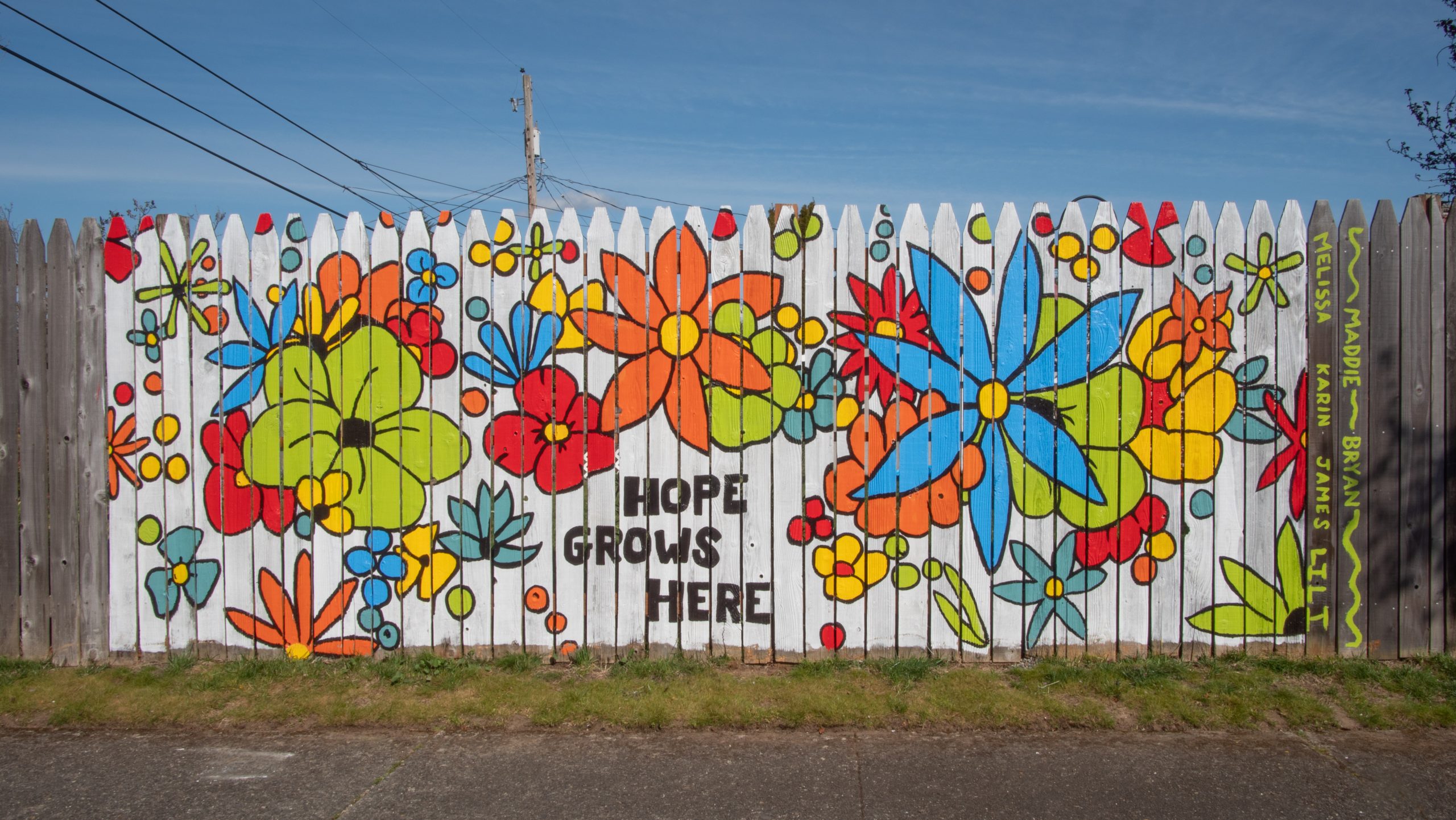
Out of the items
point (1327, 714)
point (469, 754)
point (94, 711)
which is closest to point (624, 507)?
point (469, 754)

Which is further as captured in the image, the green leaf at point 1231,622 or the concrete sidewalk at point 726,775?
the green leaf at point 1231,622

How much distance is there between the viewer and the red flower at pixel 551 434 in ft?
14.6

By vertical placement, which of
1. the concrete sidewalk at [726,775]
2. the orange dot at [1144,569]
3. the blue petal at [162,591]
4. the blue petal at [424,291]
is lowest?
the concrete sidewalk at [726,775]

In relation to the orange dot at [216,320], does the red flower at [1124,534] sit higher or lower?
lower

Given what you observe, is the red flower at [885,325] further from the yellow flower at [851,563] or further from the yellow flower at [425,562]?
the yellow flower at [425,562]

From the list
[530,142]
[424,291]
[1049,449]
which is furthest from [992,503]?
[530,142]

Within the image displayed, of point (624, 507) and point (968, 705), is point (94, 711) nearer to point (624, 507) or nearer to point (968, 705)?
point (624, 507)

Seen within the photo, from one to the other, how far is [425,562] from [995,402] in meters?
2.84

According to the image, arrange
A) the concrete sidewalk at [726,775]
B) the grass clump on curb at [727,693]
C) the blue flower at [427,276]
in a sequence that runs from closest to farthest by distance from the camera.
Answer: the concrete sidewalk at [726,775], the grass clump on curb at [727,693], the blue flower at [427,276]

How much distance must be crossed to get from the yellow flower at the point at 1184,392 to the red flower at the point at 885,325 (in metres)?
1.00

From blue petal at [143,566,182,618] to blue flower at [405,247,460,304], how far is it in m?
1.84

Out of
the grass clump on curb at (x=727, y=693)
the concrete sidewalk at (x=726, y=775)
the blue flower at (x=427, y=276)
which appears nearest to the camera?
the concrete sidewalk at (x=726, y=775)

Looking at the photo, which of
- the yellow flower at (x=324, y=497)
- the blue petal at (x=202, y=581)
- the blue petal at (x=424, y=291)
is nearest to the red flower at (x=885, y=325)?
the blue petal at (x=424, y=291)

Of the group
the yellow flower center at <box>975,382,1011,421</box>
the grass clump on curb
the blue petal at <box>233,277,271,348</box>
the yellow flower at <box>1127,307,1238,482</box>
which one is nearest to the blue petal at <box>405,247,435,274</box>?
the blue petal at <box>233,277,271,348</box>
